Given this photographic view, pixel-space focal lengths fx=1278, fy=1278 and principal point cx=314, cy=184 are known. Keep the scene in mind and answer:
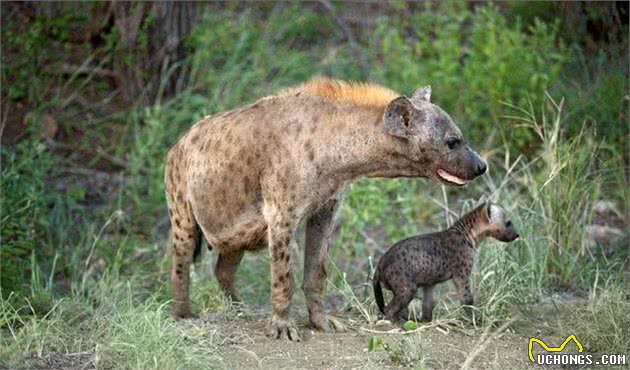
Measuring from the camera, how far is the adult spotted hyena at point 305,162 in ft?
21.7

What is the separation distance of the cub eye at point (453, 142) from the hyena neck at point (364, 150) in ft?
0.63

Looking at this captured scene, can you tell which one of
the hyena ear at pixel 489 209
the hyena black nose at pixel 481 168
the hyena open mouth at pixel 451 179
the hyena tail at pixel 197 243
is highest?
the hyena black nose at pixel 481 168

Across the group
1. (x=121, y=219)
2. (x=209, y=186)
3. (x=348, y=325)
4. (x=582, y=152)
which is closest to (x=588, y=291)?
(x=582, y=152)

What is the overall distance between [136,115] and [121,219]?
1264mm

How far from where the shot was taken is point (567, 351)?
22.2ft

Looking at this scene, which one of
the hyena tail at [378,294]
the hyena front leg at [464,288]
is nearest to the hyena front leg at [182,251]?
the hyena tail at [378,294]

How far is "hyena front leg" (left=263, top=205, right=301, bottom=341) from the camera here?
6691 mm

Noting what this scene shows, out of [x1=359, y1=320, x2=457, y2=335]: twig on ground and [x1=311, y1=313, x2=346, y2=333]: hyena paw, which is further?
[x1=311, y1=313, x2=346, y2=333]: hyena paw

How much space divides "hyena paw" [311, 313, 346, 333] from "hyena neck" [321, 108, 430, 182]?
2.72ft

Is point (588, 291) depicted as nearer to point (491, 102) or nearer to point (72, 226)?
point (491, 102)

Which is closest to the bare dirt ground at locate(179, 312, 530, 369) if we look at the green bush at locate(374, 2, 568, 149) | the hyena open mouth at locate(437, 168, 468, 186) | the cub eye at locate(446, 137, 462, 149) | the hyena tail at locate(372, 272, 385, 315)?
the hyena tail at locate(372, 272, 385, 315)

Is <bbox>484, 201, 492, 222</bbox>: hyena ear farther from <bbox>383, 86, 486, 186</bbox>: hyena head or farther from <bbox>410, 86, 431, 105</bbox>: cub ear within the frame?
<bbox>410, 86, 431, 105</bbox>: cub ear

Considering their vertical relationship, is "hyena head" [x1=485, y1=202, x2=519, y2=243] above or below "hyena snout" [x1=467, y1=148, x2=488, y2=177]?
below

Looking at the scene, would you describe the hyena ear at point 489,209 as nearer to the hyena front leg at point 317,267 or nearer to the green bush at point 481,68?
the hyena front leg at point 317,267
